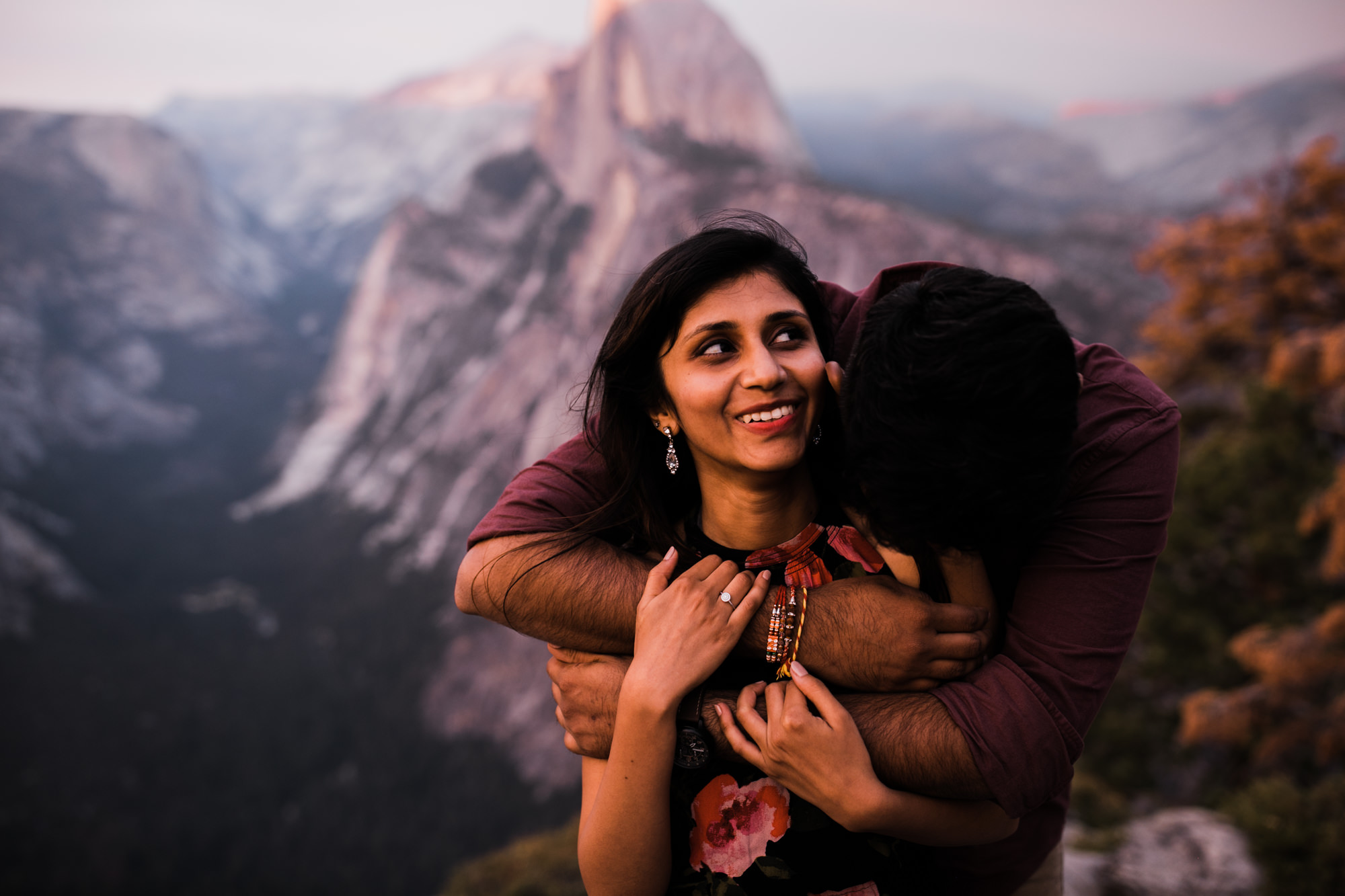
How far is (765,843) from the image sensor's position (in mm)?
1978

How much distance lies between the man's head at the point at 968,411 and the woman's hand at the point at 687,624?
49cm

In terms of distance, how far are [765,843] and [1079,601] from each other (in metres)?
1.02

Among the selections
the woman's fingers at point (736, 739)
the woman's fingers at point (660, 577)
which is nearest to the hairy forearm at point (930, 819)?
the woman's fingers at point (736, 739)

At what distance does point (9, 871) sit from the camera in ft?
126

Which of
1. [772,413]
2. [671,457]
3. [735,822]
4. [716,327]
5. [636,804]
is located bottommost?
[735,822]

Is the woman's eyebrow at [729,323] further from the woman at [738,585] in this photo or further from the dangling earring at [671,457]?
the dangling earring at [671,457]

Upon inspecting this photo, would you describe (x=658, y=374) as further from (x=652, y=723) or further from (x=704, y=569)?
(x=652, y=723)

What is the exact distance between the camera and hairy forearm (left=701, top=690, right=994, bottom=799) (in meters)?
1.71

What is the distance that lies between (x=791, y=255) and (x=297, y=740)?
174 feet

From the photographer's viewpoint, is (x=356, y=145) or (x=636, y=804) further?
(x=356, y=145)

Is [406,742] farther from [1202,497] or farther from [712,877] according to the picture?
[712,877]

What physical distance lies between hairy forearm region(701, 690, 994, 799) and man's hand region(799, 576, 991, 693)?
0.20 feet

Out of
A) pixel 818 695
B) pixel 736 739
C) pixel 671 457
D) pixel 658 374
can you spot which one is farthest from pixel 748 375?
pixel 736 739

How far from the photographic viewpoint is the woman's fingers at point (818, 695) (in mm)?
1784
